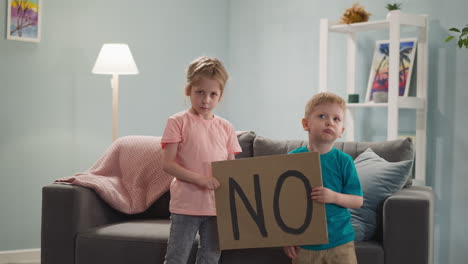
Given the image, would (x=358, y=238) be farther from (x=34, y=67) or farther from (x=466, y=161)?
(x=34, y=67)

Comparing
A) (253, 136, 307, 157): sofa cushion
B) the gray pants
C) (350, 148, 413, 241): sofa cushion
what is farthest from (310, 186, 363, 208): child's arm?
(253, 136, 307, 157): sofa cushion

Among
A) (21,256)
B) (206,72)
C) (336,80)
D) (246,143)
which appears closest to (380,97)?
(336,80)

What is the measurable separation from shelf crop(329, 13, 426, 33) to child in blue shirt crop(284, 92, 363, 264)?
6.04 ft

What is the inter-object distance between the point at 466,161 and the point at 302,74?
144 cm

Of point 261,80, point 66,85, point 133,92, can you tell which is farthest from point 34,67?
point 261,80

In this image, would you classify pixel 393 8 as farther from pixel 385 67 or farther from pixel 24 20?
pixel 24 20

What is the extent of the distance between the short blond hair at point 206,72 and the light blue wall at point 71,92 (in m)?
1.84

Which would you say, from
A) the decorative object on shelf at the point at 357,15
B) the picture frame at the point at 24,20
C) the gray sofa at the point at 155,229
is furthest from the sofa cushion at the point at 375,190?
the picture frame at the point at 24,20

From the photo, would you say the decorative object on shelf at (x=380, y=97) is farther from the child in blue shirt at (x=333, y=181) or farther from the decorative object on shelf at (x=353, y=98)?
the child in blue shirt at (x=333, y=181)

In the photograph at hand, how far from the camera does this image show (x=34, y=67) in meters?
3.83

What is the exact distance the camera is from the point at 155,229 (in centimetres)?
251

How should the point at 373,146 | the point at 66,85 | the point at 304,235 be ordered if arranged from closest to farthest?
the point at 304,235 → the point at 373,146 → the point at 66,85

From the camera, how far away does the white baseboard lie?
3.73 m

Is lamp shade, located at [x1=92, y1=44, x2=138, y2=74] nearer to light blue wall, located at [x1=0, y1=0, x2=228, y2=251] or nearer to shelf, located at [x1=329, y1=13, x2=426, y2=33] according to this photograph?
light blue wall, located at [x1=0, y1=0, x2=228, y2=251]
